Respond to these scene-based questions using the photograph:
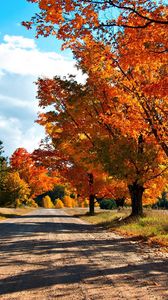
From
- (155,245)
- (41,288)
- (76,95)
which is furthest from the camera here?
(76,95)

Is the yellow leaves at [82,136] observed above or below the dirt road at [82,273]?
above

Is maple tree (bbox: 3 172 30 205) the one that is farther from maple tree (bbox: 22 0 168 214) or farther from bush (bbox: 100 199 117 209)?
maple tree (bbox: 22 0 168 214)

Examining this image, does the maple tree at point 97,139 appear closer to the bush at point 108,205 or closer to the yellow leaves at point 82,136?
the yellow leaves at point 82,136

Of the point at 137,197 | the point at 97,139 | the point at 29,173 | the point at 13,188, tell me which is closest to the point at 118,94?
the point at 97,139

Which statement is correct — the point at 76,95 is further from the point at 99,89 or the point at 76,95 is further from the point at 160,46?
the point at 160,46

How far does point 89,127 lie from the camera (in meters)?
23.5

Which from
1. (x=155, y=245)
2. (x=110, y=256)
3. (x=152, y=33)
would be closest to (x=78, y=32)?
(x=152, y=33)

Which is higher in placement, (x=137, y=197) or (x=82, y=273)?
(x=137, y=197)

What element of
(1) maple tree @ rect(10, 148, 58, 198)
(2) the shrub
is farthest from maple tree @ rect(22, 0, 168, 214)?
(2) the shrub

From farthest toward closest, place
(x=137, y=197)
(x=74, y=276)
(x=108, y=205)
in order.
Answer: (x=108, y=205) → (x=137, y=197) → (x=74, y=276)

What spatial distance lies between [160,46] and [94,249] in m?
6.61

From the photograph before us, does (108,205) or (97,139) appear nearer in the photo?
(97,139)

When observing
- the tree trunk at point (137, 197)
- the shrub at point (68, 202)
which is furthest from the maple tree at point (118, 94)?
the shrub at point (68, 202)

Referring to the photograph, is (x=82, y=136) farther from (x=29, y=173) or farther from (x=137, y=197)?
(x=29, y=173)
